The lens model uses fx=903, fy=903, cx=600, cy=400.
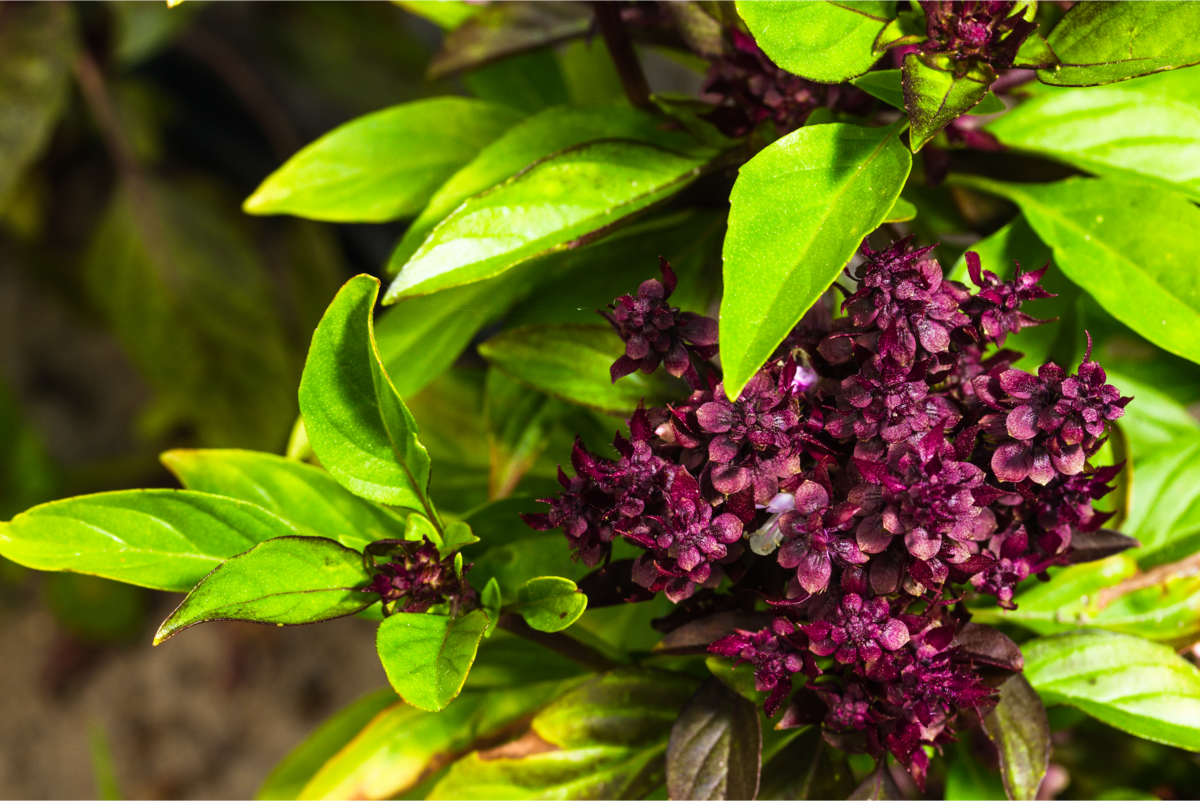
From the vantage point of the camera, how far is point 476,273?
450mm

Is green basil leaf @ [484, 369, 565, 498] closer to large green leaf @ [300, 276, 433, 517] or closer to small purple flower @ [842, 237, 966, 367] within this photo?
large green leaf @ [300, 276, 433, 517]

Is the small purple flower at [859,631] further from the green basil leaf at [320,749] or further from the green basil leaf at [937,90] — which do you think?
the green basil leaf at [320,749]

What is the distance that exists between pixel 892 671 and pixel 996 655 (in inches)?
3.1

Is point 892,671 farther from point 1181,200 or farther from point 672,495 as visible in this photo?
point 1181,200

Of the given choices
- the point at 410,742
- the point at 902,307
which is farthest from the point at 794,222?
the point at 410,742

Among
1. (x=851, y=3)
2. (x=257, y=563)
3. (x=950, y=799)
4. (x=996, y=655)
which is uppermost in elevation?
(x=851, y=3)

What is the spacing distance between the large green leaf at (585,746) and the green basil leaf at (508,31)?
0.42 metres

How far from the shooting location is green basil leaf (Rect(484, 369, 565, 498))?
588 millimetres

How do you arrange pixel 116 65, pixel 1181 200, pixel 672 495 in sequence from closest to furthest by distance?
pixel 672 495 < pixel 1181 200 < pixel 116 65

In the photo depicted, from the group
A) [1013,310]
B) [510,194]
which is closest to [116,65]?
[510,194]

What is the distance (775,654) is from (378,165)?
436 mm

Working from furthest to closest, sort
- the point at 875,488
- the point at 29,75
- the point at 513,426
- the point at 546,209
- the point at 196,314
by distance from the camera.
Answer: the point at 196,314 < the point at 29,75 < the point at 513,426 < the point at 546,209 < the point at 875,488

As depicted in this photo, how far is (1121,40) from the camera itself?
1.31 ft

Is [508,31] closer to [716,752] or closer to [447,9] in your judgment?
[447,9]
